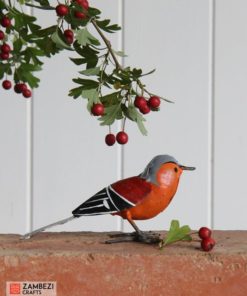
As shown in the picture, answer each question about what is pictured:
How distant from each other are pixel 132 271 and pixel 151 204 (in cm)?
9

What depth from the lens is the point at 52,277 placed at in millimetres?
807

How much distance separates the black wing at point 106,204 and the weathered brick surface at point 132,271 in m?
0.06

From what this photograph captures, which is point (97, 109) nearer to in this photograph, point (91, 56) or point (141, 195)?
point (91, 56)

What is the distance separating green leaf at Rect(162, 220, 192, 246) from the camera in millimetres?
826

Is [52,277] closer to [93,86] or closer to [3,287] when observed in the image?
[3,287]

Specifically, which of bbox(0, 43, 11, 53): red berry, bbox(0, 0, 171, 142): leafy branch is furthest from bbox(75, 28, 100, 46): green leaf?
bbox(0, 43, 11, 53): red berry

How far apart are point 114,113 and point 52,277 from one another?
0.69 ft

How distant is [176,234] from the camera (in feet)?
2.72

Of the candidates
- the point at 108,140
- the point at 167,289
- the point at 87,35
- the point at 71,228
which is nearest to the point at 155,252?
the point at 167,289

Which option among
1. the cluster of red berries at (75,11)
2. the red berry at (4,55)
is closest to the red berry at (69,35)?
the cluster of red berries at (75,11)

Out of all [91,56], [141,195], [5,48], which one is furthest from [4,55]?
[141,195]

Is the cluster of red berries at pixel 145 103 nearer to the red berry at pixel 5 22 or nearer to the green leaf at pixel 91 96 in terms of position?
the green leaf at pixel 91 96

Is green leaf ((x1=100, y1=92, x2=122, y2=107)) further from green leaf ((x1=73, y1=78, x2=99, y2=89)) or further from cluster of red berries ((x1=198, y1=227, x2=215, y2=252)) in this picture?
cluster of red berries ((x1=198, y1=227, x2=215, y2=252))

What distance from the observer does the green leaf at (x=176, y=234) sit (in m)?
0.83
